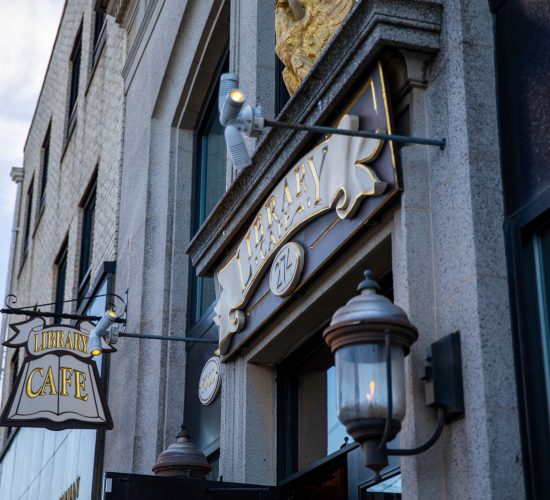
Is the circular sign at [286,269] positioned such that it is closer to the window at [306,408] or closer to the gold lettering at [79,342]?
the window at [306,408]

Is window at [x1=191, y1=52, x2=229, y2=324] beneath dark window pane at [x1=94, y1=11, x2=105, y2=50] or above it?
beneath

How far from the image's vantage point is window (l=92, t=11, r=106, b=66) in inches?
794

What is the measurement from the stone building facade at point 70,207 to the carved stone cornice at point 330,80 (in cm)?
617

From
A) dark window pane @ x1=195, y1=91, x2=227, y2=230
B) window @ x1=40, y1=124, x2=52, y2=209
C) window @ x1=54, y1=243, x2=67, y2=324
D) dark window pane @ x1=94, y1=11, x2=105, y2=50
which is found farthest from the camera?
window @ x1=40, y1=124, x2=52, y2=209

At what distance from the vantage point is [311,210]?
7457 mm

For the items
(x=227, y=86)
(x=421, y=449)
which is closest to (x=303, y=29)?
(x=227, y=86)

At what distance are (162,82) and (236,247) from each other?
5.34 meters

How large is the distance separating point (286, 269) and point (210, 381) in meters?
3.27

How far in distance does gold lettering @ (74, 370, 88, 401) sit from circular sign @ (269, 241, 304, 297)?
591 cm

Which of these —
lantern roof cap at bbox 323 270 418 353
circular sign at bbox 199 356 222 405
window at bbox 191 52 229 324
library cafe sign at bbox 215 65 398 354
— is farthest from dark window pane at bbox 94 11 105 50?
lantern roof cap at bbox 323 270 418 353

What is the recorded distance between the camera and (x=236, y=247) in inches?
365

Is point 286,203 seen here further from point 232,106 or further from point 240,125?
point 232,106

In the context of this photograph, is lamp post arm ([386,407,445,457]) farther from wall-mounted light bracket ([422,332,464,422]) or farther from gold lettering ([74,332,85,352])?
gold lettering ([74,332,85,352])

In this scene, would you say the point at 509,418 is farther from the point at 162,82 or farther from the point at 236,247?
the point at 162,82
